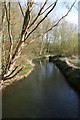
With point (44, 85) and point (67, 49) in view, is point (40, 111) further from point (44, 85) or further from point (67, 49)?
point (67, 49)

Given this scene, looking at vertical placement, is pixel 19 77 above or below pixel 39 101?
above

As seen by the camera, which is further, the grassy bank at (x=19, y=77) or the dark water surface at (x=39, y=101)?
the dark water surface at (x=39, y=101)

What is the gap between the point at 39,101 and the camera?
14.3 meters

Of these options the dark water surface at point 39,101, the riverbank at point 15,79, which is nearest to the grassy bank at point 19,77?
the riverbank at point 15,79

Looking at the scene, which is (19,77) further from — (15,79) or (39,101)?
(39,101)

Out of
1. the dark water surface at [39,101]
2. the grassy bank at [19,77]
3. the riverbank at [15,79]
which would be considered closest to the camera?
the riverbank at [15,79]

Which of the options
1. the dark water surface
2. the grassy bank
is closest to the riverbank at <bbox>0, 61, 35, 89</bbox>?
the grassy bank

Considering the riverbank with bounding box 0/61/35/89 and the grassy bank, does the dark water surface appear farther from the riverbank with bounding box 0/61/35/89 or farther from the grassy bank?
the grassy bank

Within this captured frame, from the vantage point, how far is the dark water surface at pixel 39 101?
12204 mm

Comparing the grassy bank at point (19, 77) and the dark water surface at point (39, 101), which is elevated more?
the grassy bank at point (19, 77)

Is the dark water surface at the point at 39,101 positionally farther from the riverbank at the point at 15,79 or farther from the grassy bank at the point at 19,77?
the grassy bank at the point at 19,77

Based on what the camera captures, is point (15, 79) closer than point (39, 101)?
Yes

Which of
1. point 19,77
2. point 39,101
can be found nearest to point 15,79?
point 19,77

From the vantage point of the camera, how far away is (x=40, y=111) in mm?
12438
